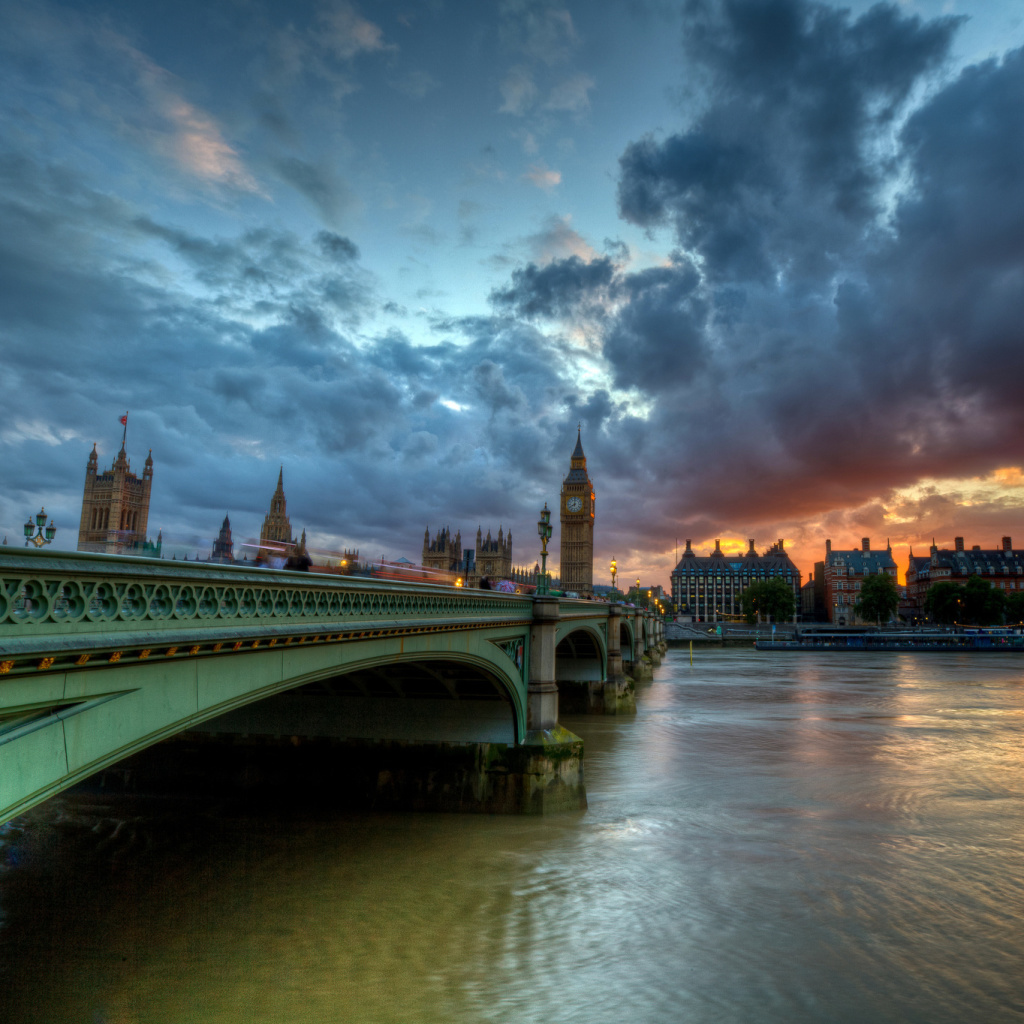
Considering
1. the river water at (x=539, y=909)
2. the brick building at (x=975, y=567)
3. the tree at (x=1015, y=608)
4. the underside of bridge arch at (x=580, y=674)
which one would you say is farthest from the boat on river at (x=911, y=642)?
the river water at (x=539, y=909)

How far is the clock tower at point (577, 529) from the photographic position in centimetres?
16675

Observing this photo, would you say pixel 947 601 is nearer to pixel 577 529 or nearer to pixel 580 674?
pixel 577 529

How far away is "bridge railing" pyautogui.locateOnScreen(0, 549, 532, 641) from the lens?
16.7 feet

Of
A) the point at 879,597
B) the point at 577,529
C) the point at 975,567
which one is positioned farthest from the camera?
the point at 577,529

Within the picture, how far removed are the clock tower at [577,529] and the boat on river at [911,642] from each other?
55.9 meters

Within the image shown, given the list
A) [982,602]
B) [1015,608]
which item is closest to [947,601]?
[982,602]

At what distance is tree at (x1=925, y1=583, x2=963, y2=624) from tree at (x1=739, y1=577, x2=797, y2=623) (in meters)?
24.2

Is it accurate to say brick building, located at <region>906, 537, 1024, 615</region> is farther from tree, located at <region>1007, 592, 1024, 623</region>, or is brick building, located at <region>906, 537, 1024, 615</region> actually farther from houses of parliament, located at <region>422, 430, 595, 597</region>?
houses of parliament, located at <region>422, 430, 595, 597</region>

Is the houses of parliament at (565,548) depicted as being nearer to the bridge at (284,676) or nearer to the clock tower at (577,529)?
the clock tower at (577,529)

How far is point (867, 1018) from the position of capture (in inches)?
357

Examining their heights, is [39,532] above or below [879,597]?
below

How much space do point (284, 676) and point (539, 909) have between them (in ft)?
22.7

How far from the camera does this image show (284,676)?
834cm

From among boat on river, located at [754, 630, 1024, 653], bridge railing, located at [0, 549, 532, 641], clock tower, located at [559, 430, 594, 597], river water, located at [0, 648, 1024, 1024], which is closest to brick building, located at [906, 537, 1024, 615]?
boat on river, located at [754, 630, 1024, 653]
